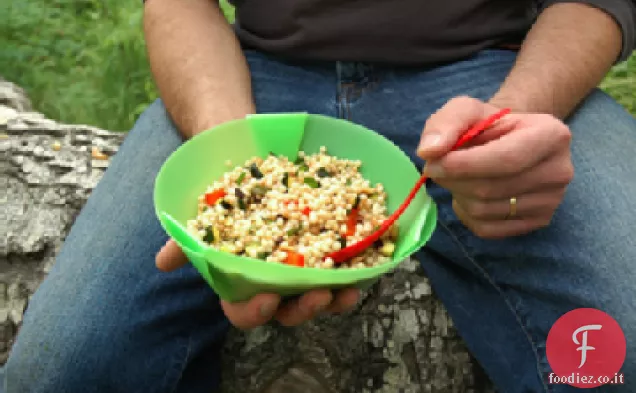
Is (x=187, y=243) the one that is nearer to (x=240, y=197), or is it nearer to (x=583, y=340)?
(x=240, y=197)

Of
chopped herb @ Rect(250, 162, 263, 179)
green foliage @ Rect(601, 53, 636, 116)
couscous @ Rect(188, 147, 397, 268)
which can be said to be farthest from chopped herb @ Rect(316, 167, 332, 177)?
green foliage @ Rect(601, 53, 636, 116)

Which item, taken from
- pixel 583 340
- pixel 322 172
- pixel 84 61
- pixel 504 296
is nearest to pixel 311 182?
pixel 322 172

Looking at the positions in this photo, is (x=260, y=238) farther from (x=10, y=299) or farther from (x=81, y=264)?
(x=10, y=299)

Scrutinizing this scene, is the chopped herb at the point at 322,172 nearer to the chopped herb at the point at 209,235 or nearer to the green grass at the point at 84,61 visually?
the chopped herb at the point at 209,235

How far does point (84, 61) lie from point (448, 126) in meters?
2.43

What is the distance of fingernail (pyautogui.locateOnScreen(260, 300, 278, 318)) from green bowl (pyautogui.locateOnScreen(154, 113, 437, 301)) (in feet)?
0.07

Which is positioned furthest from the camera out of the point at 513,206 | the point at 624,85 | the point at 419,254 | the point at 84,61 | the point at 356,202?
the point at 84,61

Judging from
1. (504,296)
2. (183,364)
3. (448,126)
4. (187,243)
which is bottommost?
(183,364)

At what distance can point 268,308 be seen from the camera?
967 millimetres

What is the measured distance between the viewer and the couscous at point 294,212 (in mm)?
1022

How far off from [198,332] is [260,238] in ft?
1.12

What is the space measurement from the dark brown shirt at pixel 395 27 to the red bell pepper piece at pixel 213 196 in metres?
0.45

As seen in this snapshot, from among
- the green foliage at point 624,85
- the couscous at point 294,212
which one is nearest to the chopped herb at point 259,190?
the couscous at point 294,212

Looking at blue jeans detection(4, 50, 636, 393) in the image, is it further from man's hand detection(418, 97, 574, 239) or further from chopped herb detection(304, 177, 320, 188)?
chopped herb detection(304, 177, 320, 188)
